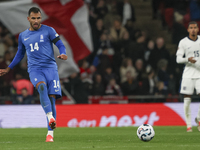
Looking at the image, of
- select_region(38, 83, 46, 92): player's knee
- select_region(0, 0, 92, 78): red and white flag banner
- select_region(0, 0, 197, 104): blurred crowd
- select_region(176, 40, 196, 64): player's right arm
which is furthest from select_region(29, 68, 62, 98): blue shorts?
select_region(0, 0, 197, 104): blurred crowd

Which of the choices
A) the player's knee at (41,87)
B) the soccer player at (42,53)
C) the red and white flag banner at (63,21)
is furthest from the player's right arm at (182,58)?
the red and white flag banner at (63,21)

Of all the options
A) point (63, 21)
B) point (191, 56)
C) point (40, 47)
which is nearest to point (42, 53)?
point (40, 47)

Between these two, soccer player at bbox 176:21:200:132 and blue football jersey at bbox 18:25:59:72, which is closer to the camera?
blue football jersey at bbox 18:25:59:72

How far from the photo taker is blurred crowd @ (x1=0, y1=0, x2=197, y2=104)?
51.5 feet

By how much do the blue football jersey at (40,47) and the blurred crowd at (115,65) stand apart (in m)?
6.53

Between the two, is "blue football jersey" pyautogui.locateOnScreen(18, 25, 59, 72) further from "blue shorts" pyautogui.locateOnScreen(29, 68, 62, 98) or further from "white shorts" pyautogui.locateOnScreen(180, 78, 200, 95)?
"white shorts" pyautogui.locateOnScreen(180, 78, 200, 95)

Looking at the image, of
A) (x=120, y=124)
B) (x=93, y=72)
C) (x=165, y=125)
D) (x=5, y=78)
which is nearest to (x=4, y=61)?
(x=5, y=78)

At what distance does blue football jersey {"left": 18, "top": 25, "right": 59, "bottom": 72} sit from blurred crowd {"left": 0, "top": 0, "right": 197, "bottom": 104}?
21.4 feet

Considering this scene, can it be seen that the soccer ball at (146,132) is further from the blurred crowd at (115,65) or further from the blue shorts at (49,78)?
the blurred crowd at (115,65)

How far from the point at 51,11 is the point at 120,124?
165 inches

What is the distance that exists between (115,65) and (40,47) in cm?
868

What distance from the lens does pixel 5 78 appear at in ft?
53.3

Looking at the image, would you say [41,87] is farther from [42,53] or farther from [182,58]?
[182,58]

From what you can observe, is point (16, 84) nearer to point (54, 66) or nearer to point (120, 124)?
point (120, 124)
